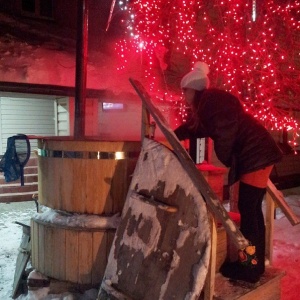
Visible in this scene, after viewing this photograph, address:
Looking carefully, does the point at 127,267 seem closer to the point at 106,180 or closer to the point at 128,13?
the point at 106,180

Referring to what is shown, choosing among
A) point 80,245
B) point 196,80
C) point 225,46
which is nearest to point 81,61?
point 196,80

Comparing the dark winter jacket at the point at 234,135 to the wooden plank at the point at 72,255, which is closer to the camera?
the dark winter jacket at the point at 234,135

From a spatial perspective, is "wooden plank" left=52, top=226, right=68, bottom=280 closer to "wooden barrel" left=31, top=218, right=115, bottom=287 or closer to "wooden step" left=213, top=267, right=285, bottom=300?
"wooden barrel" left=31, top=218, right=115, bottom=287

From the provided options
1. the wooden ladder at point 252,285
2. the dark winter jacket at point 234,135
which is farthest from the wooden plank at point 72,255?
the dark winter jacket at point 234,135

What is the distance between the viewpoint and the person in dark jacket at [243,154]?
10.1 feet

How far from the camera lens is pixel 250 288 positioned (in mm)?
3059

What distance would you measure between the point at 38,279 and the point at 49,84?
5.58 metres

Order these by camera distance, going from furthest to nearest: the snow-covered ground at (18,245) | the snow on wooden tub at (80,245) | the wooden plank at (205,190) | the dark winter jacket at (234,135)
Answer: the snow-covered ground at (18,245) < the snow on wooden tub at (80,245) < the dark winter jacket at (234,135) < the wooden plank at (205,190)

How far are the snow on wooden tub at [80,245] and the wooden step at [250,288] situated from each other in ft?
3.85

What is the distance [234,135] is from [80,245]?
1.89m

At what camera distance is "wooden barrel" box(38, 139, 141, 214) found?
365 cm

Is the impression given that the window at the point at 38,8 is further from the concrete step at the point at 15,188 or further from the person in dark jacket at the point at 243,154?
the person in dark jacket at the point at 243,154

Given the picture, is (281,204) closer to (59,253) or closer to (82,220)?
(82,220)

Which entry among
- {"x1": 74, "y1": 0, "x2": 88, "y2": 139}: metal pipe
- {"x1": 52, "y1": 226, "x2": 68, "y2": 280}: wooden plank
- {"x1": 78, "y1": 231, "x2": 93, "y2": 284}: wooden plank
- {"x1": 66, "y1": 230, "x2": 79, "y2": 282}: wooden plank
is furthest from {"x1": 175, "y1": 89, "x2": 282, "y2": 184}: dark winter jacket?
{"x1": 74, "y1": 0, "x2": 88, "y2": 139}: metal pipe
